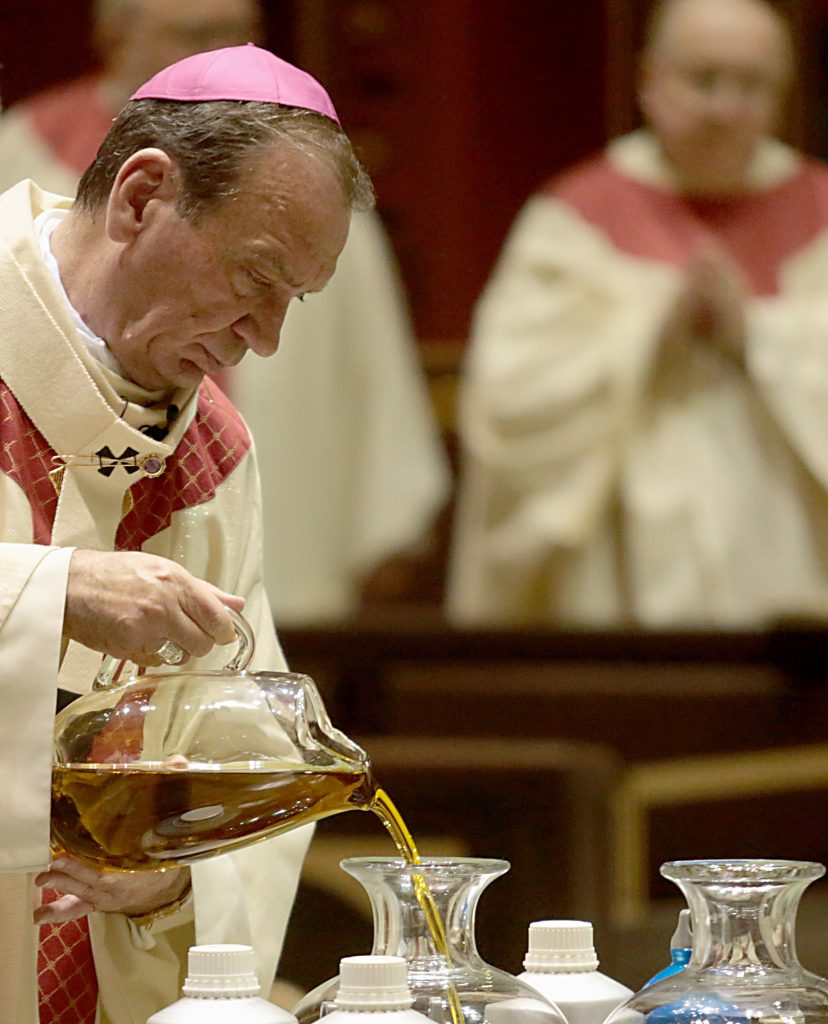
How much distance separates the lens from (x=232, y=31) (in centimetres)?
677

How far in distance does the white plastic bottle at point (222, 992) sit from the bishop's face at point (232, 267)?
744 mm

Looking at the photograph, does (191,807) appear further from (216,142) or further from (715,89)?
→ (715,89)

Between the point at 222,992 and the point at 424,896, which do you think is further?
the point at 424,896

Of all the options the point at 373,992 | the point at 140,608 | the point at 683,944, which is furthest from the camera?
the point at 683,944

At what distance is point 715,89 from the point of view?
7.37 meters

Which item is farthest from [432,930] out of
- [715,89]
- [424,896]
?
[715,89]

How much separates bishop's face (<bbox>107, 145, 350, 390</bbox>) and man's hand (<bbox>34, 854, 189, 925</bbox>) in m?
0.52

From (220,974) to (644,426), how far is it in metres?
5.65

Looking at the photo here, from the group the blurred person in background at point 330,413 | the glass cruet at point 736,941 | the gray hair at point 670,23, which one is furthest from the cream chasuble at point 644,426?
the glass cruet at point 736,941

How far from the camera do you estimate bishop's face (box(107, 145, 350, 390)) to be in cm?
218

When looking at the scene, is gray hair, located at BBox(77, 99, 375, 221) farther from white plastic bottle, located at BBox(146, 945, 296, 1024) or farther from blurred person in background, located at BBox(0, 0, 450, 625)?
blurred person in background, located at BBox(0, 0, 450, 625)

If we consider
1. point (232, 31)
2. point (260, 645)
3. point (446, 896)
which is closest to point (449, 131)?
point (232, 31)

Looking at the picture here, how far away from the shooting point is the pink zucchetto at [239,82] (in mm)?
2246

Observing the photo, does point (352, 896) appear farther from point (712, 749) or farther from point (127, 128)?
point (127, 128)
